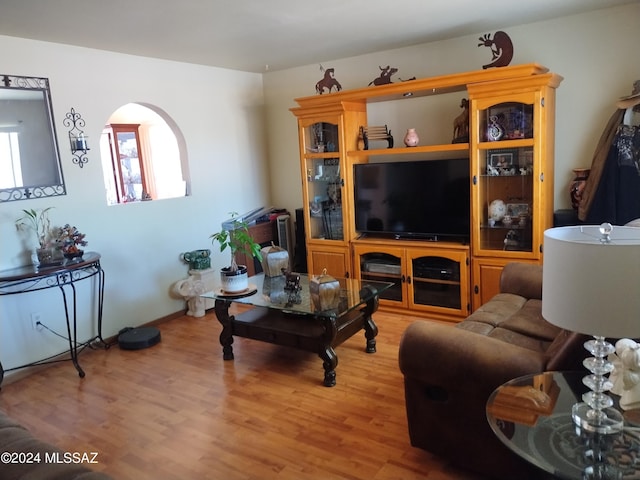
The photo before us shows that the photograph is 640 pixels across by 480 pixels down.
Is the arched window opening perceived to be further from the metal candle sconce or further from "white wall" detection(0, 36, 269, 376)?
the metal candle sconce

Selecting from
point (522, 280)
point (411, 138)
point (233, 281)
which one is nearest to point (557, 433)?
point (522, 280)

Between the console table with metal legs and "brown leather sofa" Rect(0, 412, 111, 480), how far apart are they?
A: 6.14 feet

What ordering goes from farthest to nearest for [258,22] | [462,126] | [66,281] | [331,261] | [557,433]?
1. [331,261]
2. [462,126]
3. [66,281]
4. [258,22]
5. [557,433]

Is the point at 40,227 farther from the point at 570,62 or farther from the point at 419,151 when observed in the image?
the point at 570,62

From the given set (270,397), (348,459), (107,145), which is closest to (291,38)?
(270,397)

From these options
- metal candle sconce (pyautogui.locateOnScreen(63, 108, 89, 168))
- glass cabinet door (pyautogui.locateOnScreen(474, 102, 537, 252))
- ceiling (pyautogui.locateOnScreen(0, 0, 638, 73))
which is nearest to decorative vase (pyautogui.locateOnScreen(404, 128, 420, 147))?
glass cabinet door (pyautogui.locateOnScreen(474, 102, 537, 252))

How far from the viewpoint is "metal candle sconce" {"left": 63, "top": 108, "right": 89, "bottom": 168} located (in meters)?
3.72

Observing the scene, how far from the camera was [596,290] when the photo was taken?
1.28m

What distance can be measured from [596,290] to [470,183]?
106 inches

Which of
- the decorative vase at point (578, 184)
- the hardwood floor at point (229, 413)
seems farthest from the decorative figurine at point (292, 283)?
the decorative vase at point (578, 184)

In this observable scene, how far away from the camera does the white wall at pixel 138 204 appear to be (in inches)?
137

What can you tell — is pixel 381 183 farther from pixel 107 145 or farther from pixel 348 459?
pixel 107 145

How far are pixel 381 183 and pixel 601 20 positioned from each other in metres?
2.08

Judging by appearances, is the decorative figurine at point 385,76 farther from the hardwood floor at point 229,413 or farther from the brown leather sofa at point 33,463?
the brown leather sofa at point 33,463
